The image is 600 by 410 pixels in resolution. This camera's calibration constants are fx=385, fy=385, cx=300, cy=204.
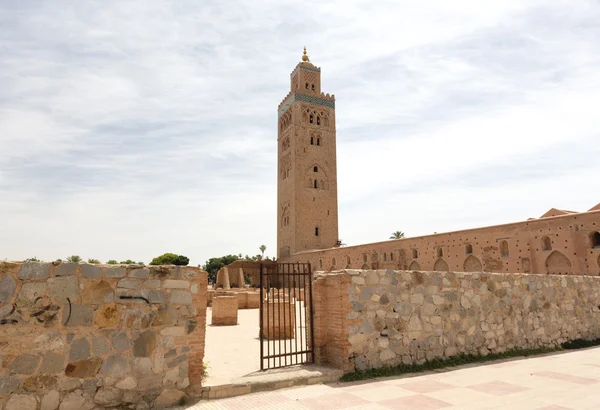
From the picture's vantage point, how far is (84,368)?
4.20m

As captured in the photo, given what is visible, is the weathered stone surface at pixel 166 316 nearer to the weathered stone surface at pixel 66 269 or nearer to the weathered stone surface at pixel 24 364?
the weathered stone surface at pixel 66 269

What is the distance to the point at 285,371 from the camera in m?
5.64

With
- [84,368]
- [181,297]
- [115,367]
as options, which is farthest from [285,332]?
[84,368]

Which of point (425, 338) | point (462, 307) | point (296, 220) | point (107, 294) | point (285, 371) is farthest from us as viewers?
Result: point (296, 220)

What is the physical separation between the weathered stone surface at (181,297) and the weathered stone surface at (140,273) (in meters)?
0.39

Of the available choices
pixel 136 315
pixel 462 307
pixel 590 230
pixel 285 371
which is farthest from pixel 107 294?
pixel 590 230

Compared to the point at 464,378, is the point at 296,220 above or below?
above

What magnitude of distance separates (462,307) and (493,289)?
1.05 metres

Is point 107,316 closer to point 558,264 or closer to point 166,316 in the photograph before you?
point 166,316

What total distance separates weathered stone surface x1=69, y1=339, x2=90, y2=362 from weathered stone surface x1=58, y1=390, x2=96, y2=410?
354 millimetres

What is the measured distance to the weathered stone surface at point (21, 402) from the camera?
151 inches

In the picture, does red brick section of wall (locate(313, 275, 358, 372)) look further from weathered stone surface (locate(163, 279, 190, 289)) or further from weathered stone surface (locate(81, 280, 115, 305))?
weathered stone surface (locate(81, 280, 115, 305))

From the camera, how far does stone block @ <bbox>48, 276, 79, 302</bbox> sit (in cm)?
418

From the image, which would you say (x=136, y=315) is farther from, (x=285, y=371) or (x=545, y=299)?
(x=545, y=299)
